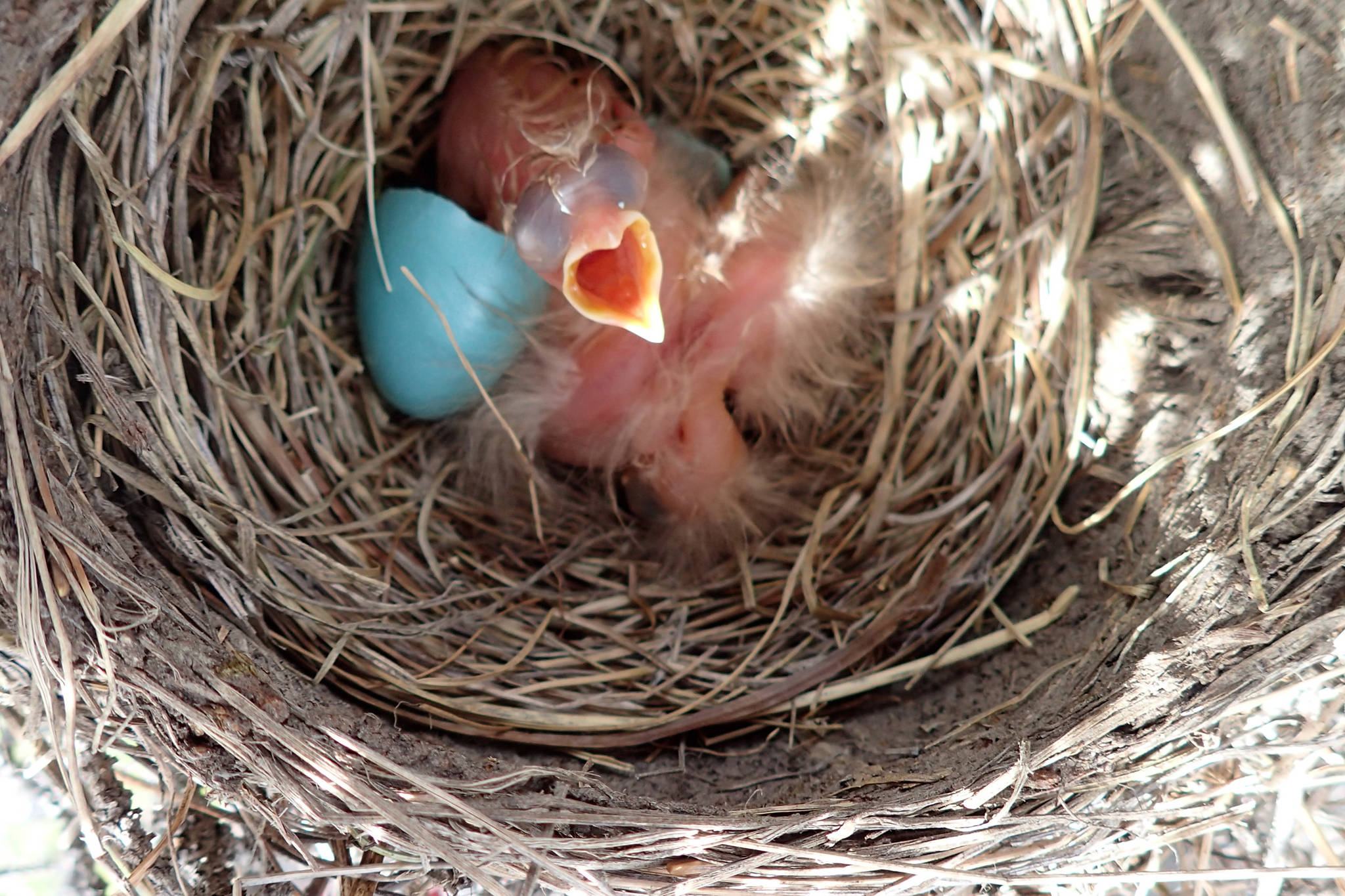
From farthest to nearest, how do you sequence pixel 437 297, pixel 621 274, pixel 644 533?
pixel 644 533 < pixel 437 297 < pixel 621 274

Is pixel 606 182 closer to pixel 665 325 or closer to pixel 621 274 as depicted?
pixel 621 274

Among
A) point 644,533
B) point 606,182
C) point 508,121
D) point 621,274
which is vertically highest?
point 508,121

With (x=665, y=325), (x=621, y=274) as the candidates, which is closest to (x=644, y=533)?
(x=665, y=325)

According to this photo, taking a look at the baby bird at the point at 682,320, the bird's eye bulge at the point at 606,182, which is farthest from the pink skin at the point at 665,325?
the bird's eye bulge at the point at 606,182

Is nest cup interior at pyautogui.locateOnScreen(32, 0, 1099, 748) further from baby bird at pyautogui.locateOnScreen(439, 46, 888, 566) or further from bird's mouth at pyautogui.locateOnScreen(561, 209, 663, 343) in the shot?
bird's mouth at pyautogui.locateOnScreen(561, 209, 663, 343)

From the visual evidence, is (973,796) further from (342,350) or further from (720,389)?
(342,350)

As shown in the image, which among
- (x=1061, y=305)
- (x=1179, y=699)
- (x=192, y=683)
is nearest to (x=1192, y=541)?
(x=1179, y=699)
